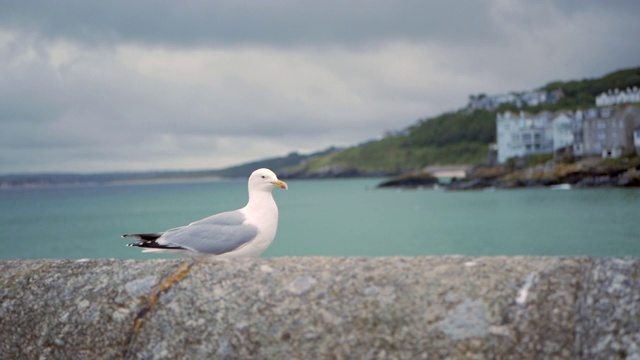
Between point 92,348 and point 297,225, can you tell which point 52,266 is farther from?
point 297,225

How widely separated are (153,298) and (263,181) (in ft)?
5.43

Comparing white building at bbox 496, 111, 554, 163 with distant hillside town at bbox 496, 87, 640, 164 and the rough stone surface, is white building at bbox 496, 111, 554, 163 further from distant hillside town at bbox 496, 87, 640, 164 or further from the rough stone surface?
the rough stone surface

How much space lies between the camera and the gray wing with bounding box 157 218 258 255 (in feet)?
15.0

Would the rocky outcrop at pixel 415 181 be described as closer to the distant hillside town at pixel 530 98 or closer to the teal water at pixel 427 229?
the teal water at pixel 427 229

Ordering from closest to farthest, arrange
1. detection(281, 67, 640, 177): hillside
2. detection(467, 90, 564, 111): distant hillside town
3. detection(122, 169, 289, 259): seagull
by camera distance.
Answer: detection(122, 169, 289, 259): seagull
detection(281, 67, 640, 177): hillside
detection(467, 90, 564, 111): distant hillside town

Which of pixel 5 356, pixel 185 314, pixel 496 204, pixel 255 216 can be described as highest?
pixel 255 216

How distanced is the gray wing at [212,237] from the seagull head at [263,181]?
0.35 m

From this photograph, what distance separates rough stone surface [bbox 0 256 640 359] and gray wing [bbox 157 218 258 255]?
0.89 meters

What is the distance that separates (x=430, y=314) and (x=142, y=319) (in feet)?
4.63

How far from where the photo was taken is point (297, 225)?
213 ft

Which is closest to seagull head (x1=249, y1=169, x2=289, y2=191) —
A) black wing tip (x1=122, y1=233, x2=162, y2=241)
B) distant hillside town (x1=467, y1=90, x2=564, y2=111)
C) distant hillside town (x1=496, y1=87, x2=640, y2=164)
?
black wing tip (x1=122, y1=233, x2=162, y2=241)

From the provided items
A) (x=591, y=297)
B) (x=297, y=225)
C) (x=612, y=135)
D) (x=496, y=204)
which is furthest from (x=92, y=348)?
(x=612, y=135)

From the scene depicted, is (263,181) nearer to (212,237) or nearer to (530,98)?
(212,237)

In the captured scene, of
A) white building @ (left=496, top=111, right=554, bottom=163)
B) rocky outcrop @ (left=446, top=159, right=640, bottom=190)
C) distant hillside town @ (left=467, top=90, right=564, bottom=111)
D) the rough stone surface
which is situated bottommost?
rocky outcrop @ (left=446, top=159, right=640, bottom=190)
